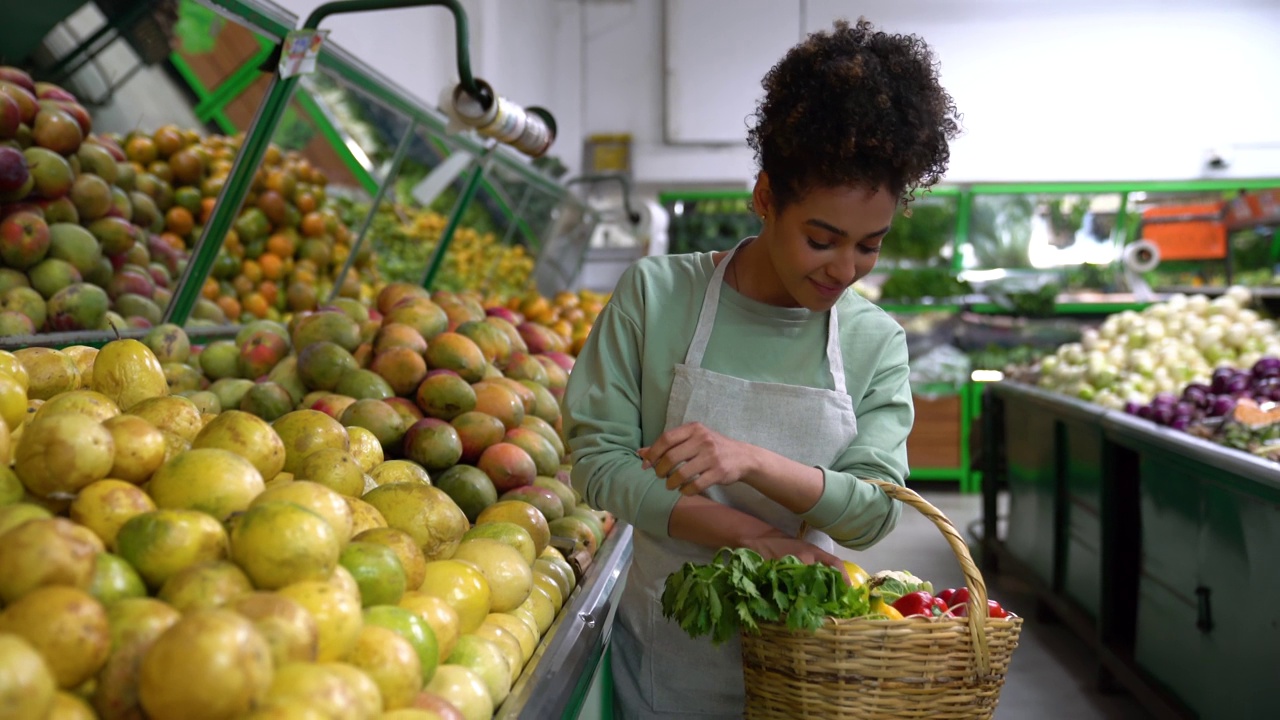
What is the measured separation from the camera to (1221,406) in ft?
12.1

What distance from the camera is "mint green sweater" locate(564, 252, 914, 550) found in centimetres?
156

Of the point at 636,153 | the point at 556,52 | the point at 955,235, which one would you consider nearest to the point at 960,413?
the point at 955,235

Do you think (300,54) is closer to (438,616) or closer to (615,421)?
(615,421)

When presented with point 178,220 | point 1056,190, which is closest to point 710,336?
point 178,220

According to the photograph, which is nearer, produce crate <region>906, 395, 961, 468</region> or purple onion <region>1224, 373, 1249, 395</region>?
purple onion <region>1224, 373, 1249, 395</region>

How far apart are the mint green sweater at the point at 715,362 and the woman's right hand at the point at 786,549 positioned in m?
0.09

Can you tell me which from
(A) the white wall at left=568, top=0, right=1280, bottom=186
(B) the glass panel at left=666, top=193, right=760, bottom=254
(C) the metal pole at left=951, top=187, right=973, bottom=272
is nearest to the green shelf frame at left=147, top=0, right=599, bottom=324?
(B) the glass panel at left=666, top=193, right=760, bottom=254

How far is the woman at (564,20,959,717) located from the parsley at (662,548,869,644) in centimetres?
12

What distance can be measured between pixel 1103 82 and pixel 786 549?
30.8 ft

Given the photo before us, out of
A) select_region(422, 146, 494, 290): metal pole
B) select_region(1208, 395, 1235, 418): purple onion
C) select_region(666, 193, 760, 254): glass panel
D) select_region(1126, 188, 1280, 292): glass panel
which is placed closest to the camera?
select_region(1208, 395, 1235, 418): purple onion

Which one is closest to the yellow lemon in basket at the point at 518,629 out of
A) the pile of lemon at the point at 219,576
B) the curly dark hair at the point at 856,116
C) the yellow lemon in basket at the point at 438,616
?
the pile of lemon at the point at 219,576

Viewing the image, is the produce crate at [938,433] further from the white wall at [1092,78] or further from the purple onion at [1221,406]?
the purple onion at [1221,406]

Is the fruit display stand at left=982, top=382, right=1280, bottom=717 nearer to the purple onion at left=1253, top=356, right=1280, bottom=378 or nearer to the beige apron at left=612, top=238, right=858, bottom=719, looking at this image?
the purple onion at left=1253, top=356, right=1280, bottom=378

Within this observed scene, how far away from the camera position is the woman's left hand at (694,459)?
132 centimetres
